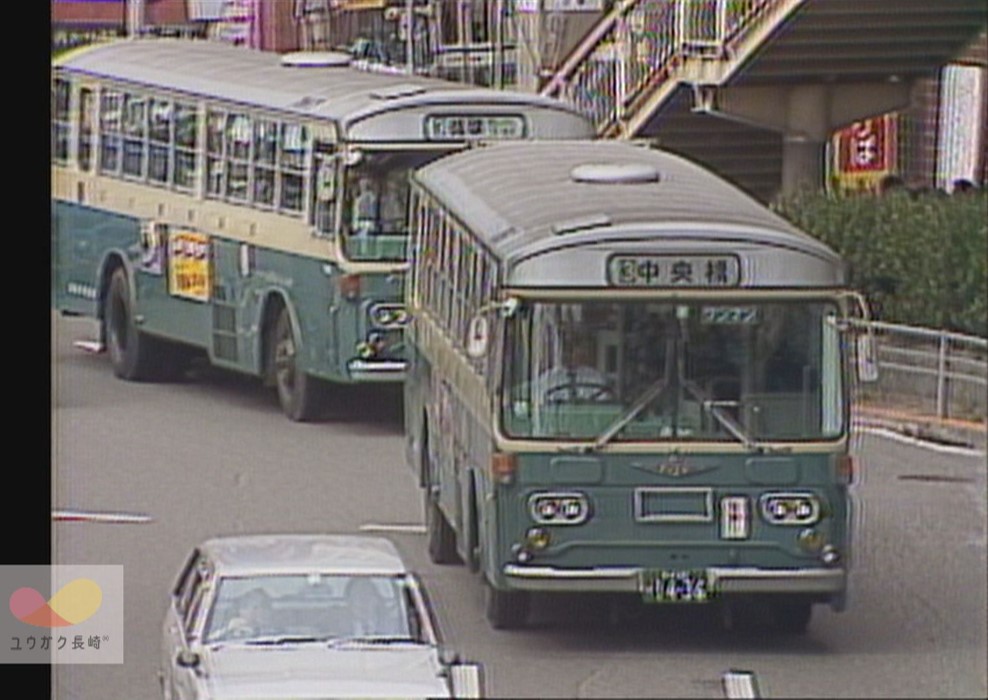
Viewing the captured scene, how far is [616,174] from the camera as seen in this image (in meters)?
14.3

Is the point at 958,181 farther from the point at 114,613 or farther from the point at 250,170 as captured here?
the point at 114,613

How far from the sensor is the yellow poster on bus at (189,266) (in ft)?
72.2

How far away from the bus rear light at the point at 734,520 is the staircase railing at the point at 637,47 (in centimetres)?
1120

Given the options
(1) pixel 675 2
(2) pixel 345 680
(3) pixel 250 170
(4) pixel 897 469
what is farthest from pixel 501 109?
(2) pixel 345 680

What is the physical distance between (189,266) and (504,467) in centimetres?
975

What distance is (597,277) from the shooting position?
1292 centimetres

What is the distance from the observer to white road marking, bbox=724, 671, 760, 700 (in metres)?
10.8

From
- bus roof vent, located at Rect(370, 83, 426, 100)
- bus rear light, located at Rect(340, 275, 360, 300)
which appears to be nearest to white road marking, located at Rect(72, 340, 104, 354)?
bus roof vent, located at Rect(370, 83, 426, 100)

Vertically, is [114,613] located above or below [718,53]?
below

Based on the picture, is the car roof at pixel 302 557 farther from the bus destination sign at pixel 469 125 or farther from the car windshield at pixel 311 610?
the bus destination sign at pixel 469 125

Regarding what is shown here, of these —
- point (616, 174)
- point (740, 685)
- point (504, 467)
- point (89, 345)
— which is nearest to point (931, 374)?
point (616, 174)

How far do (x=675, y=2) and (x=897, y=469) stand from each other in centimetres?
789

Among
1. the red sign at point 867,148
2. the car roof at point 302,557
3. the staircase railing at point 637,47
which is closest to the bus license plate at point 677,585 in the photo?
the car roof at point 302,557

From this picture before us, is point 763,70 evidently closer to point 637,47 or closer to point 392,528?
point 637,47
